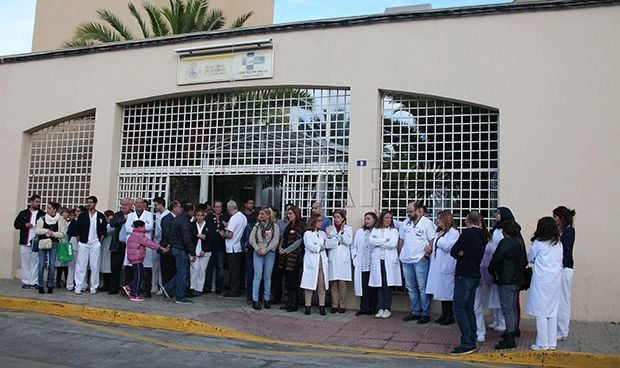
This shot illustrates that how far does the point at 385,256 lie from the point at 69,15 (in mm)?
19043

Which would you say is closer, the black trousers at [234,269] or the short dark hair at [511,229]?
the short dark hair at [511,229]

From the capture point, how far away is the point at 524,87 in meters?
9.48

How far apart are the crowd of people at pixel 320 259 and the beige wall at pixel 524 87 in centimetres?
127

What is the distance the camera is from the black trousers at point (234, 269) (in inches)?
424

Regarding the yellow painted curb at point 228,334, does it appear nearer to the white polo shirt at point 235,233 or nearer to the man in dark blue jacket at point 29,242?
the man in dark blue jacket at point 29,242

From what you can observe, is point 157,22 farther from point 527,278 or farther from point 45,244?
point 527,278

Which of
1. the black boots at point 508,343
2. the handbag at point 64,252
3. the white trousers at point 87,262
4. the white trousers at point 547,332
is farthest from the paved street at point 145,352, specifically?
the white trousers at point 87,262

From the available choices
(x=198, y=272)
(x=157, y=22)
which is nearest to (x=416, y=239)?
(x=198, y=272)

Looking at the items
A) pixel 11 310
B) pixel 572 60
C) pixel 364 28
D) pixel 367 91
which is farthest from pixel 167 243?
pixel 572 60

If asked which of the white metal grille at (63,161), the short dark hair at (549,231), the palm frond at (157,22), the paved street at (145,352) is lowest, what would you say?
the paved street at (145,352)

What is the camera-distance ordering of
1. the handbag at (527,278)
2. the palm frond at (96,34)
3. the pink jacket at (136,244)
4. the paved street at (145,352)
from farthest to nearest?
the palm frond at (96,34) < the pink jacket at (136,244) < the handbag at (527,278) < the paved street at (145,352)

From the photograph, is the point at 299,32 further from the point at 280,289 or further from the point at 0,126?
the point at 0,126

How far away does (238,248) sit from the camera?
35.1ft

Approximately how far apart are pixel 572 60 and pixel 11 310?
1043cm
